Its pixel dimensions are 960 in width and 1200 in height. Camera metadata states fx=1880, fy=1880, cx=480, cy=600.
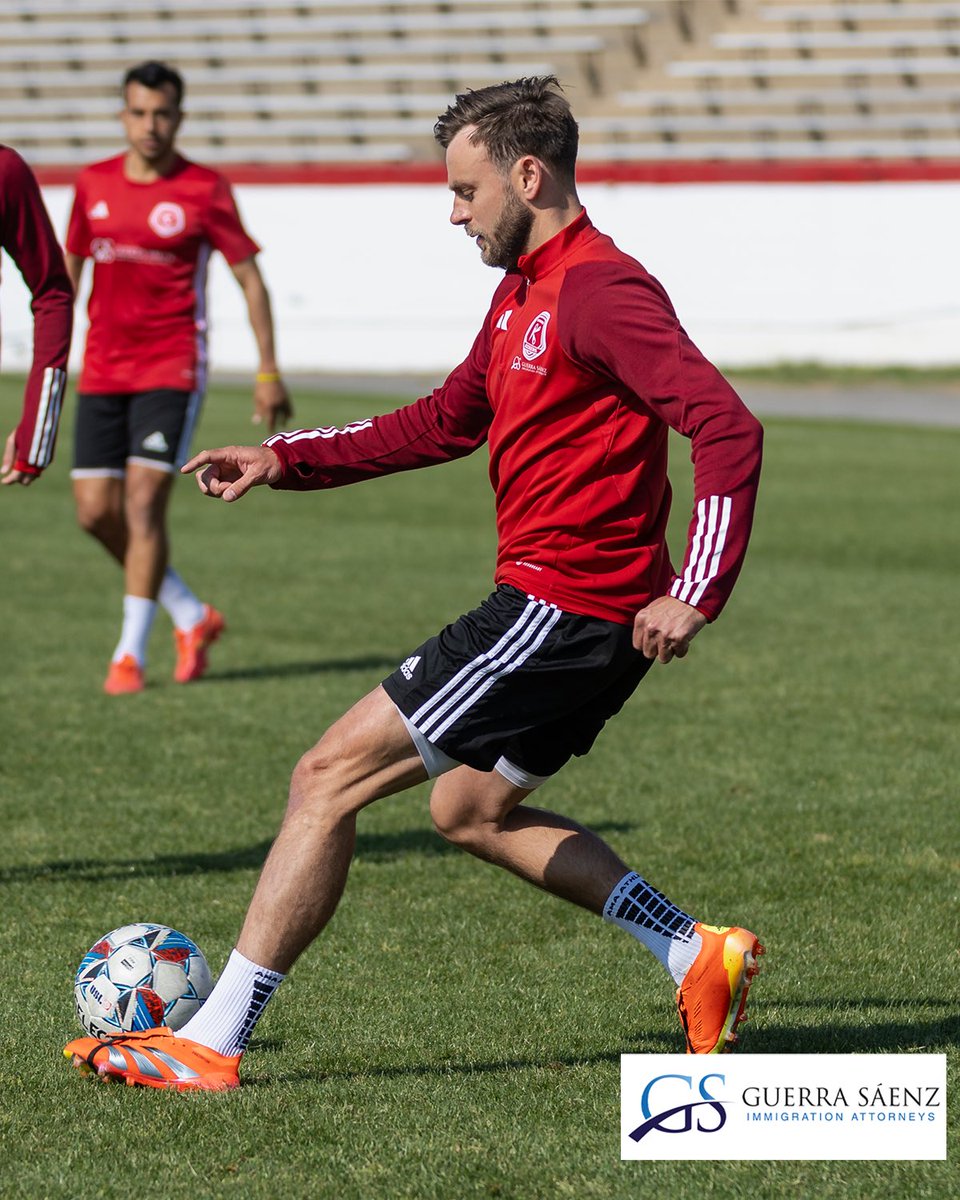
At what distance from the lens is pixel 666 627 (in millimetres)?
3377

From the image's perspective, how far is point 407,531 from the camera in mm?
13805

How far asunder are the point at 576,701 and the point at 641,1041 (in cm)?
84

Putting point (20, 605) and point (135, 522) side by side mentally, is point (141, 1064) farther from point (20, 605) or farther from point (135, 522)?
point (20, 605)

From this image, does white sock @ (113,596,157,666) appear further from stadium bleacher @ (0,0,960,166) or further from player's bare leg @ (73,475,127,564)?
stadium bleacher @ (0,0,960,166)

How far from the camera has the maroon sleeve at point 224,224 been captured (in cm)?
852

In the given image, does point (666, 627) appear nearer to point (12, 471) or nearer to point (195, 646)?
point (12, 471)

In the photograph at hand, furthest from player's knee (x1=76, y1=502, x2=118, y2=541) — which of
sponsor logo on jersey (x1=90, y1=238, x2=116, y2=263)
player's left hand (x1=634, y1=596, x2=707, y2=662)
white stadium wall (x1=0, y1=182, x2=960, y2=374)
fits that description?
white stadium wall (x1=0, y1=182, x2=960, y2=374)

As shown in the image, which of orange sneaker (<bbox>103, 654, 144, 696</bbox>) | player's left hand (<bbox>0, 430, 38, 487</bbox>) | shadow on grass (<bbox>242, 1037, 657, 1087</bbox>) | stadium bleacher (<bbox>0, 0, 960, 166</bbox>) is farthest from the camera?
stadium bleacher (<bbox>0, 0, 960, 166</bbox>)

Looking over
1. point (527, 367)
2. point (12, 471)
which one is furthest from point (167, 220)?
point (527, 367)

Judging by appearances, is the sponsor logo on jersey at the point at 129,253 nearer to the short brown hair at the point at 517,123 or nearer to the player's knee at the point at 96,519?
the player's knee at the point at 96,519

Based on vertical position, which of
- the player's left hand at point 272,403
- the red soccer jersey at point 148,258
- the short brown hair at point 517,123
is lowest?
the player's left hand at point 272,403

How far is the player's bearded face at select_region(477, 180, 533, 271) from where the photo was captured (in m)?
3.78

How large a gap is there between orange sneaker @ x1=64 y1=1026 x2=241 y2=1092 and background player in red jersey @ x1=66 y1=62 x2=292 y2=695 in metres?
4.69

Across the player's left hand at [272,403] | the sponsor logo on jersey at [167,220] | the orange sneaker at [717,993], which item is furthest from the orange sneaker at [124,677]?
the orange sneaker at [717,993]
